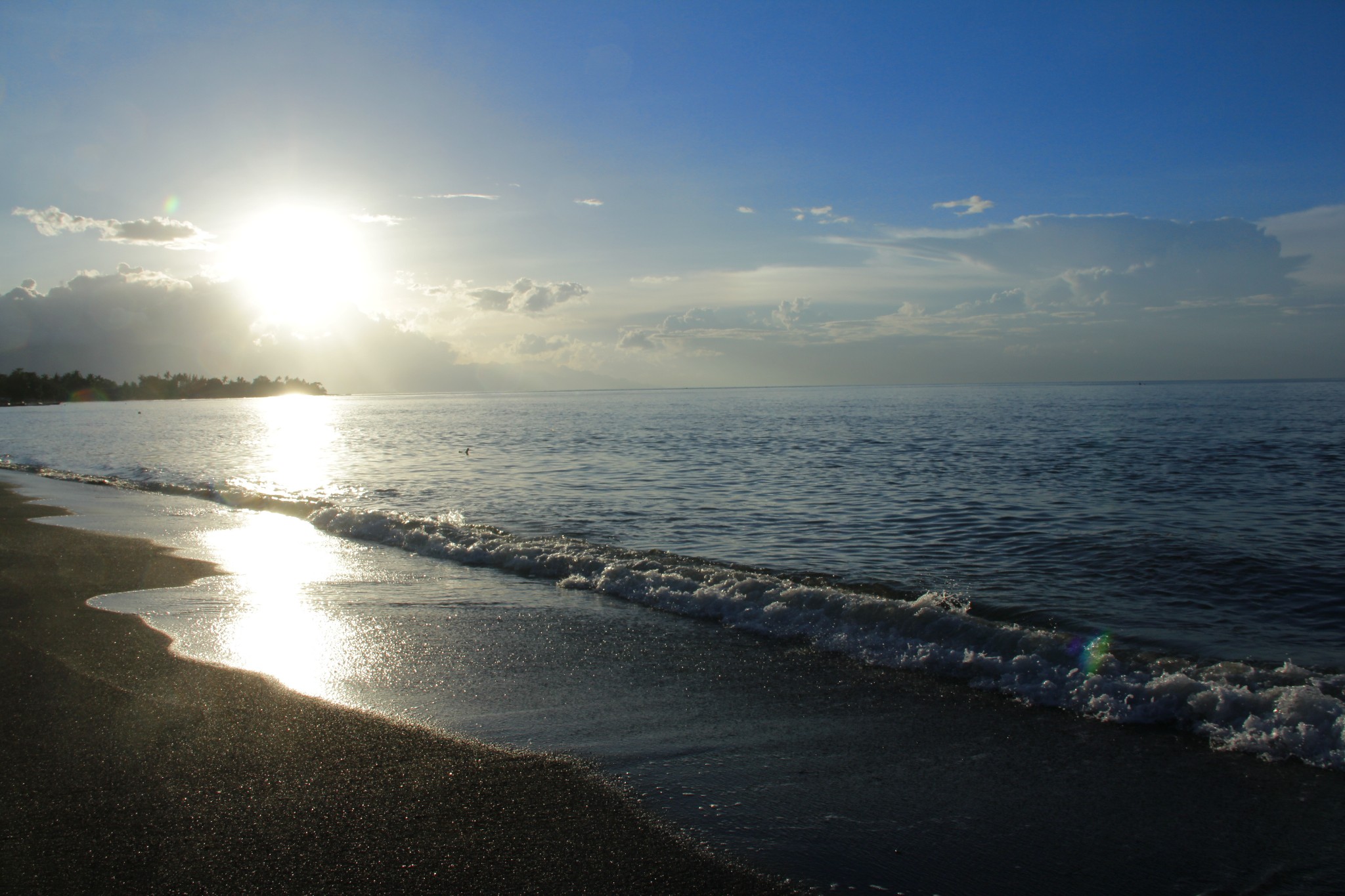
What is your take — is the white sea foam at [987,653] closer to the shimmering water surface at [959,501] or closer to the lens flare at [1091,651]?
the lens flare at [1091,651]

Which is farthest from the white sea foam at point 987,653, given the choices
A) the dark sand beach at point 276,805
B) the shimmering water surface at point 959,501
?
the dark sand beach at point 276,805

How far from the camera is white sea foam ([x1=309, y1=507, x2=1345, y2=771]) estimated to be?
20.5 ft

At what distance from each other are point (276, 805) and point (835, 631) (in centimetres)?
620

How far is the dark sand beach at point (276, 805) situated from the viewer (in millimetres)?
4230

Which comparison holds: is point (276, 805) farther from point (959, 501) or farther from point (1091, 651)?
point (959, 501)

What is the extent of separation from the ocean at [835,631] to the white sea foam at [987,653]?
0.11 feet

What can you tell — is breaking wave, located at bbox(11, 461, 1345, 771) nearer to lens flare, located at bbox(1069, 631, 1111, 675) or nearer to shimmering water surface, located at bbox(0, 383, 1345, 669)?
lens flare, located at bbox(1069, 631, 1111, 675)

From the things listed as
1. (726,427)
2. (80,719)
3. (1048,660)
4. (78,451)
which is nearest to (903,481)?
(1048,660)

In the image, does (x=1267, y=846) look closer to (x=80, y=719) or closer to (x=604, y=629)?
(x=604, y=629)

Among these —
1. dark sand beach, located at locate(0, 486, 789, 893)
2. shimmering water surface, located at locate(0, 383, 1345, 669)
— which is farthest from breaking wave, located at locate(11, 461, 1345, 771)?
dark sand beach, located at locate(0, 486, 789, 893)

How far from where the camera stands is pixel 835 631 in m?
9.21

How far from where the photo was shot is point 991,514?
17.8m

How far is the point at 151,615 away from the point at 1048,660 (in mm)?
10815

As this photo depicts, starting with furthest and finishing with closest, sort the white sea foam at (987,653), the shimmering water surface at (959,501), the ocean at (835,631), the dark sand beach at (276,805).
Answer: the shimmering water surface at (959,501) → the white sea foam at (987,653) → the ocean at (835,631) → the dark sand beach at (276,805)
